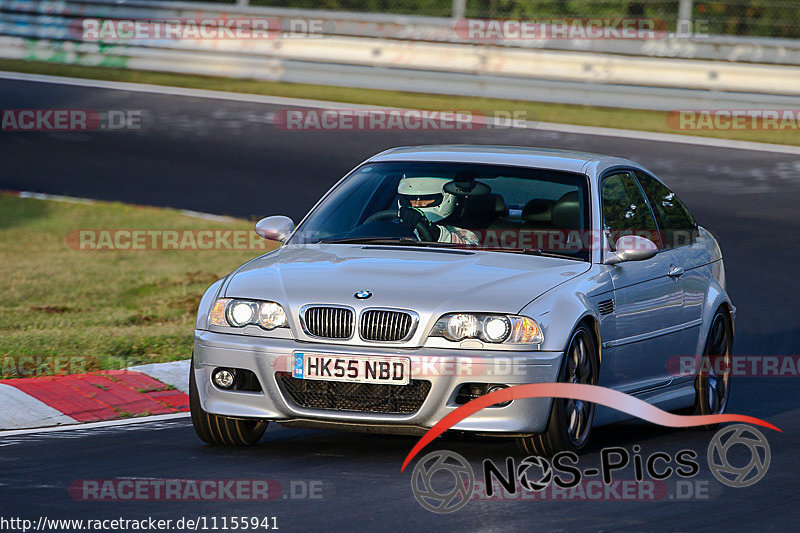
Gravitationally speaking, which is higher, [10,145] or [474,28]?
[474,28]

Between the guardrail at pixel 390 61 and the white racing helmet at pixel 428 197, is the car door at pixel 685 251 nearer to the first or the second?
the white racing helmet at pixel 428 197

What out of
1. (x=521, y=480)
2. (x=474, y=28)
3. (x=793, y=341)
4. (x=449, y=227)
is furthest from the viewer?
(x=474, y=28)

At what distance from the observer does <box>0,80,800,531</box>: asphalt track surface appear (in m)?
6.04

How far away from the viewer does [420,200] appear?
27.5 ft

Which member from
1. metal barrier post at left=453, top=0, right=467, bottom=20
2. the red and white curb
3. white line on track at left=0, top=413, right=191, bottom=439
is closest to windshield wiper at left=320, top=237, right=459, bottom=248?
white line on track at left=0, top=413, right=191, bottom=439

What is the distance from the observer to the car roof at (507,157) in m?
8.25

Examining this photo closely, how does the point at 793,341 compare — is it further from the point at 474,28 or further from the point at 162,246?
the point at 474,28

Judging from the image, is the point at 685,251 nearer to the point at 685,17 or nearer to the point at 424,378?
the point at 424,378

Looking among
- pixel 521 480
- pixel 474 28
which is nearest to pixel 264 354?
pixel 521 480

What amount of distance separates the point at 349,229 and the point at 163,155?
460 inches

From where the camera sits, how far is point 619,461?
7.27 meters

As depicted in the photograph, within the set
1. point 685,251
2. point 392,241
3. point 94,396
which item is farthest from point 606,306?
point 94,396

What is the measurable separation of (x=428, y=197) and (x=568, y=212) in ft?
2.78

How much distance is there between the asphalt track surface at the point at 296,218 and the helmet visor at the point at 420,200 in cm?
143
